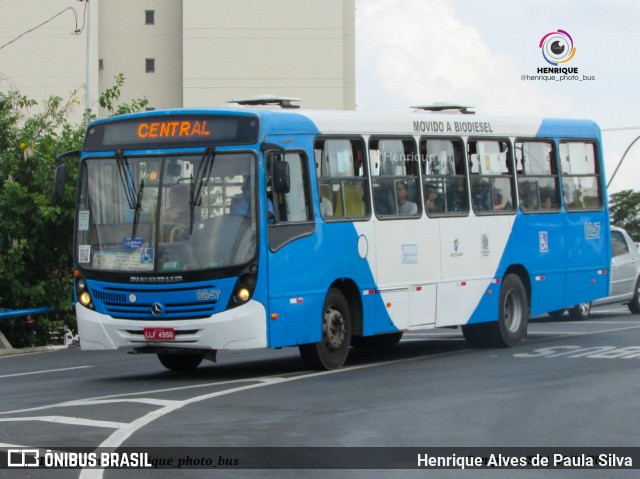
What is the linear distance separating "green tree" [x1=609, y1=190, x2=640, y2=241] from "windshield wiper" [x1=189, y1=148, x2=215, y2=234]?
2549 inches

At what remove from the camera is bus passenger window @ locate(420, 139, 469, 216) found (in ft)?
60.8

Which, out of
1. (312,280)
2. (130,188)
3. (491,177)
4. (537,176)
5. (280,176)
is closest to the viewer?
(280,176)

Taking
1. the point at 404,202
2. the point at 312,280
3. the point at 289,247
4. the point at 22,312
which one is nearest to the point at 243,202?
the point at 289,247

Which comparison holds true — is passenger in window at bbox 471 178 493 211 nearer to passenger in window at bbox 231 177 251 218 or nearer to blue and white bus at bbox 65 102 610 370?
blue and white bus at bbox 65 102 610 370

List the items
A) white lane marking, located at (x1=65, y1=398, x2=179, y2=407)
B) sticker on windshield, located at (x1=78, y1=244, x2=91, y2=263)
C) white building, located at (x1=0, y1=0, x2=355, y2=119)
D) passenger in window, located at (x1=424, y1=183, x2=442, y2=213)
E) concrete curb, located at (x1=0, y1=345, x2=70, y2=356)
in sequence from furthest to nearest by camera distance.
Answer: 1. white building, located at (x1=0, y1=0, x2=355, y2=119)
2. concrete curb, located at (x1=0, y1=345, x2=70, y2=356)
3. passenger in window, located at (x1=424, y1=183, x2=442, y2=213)
4. sticker on windshield, located at (x1=78, y1=244, x2=91, y2=263)
5. white lane marking, located at (x1=65, y1=398, x2=179, y2=407)

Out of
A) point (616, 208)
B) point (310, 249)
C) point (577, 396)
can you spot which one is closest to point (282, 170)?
point (310, 249)

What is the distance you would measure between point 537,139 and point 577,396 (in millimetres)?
7963

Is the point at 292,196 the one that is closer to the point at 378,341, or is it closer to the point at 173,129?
the point at 173,129

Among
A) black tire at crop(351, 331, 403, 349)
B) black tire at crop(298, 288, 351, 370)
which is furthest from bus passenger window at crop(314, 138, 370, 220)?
black tire at crop(351, 331, 403, 349)

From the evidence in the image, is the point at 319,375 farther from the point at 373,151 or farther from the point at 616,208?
the point at 616,208

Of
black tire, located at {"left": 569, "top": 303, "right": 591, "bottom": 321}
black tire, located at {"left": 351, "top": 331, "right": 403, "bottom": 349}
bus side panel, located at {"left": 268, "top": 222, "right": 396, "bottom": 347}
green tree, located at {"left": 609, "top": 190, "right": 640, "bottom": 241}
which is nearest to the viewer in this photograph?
bus side panel, located at {"left": 268, "top": 222, "right": 396, "bottom": 347}

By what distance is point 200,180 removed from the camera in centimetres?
1555

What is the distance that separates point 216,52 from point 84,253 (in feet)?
225

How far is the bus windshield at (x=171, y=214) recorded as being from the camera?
15367 millimetres
